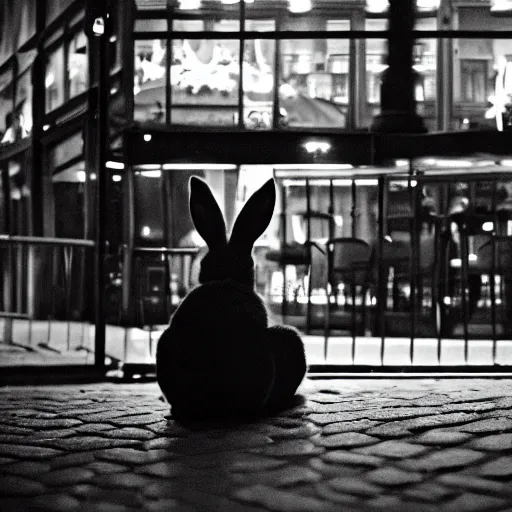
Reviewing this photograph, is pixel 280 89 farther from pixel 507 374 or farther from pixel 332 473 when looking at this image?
pixel 332 473

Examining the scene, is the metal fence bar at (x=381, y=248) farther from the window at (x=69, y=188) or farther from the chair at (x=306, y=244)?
the window at (x=69, y=188)

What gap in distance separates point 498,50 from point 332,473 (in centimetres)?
629

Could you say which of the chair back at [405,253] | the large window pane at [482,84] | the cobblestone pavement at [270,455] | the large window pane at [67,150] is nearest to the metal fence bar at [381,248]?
the chair back at [405,253]

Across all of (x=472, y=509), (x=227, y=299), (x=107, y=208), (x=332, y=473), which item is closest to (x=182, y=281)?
(x=107, y=208)

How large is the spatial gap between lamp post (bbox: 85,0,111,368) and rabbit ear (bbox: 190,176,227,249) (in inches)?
86.1

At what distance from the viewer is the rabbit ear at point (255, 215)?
505 centimetres

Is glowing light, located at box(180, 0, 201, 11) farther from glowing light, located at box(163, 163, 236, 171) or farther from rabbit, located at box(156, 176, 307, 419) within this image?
rabbit, located at box(156, 176, 307, 419)

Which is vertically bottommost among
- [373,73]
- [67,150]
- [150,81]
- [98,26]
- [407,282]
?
[407,282]

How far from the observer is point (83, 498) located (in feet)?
11.4

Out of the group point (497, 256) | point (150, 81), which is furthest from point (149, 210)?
point (497, 256)

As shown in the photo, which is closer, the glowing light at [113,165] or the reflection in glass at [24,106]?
the glowing light at [113,165]

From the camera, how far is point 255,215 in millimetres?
5074

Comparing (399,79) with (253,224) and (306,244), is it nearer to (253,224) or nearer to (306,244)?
(306,244)

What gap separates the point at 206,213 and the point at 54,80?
458 centimetres
